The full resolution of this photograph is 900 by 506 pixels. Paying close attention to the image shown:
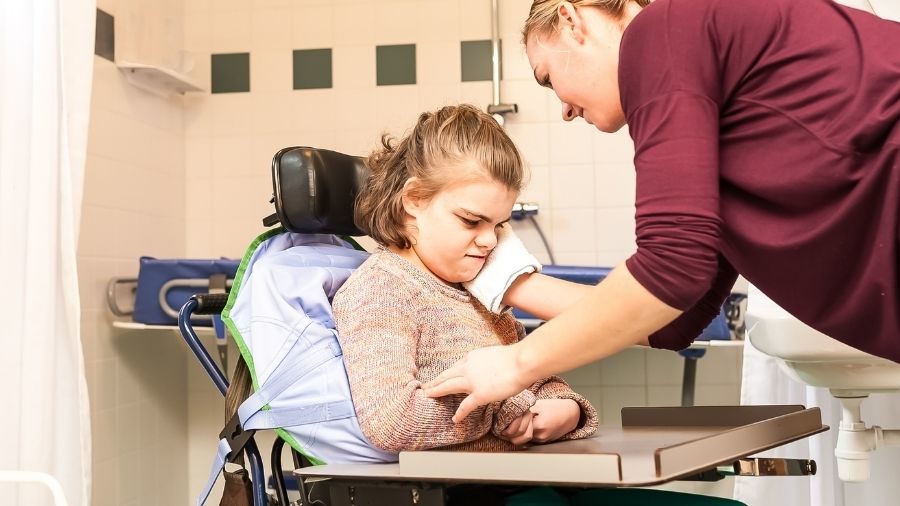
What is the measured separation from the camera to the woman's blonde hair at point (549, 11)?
3.49 ft

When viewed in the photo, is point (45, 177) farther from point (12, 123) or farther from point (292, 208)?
point (292, 208)

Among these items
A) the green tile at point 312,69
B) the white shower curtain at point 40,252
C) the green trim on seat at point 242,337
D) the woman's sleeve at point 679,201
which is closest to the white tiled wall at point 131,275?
the green tile at point 312,69

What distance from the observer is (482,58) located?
2.94 meters

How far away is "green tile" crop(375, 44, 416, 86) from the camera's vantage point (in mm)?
2957

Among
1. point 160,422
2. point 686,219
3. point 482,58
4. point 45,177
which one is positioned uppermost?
point 482,58

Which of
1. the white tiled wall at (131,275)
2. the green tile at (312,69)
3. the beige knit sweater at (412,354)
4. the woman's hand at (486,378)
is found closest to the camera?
the woman's hand at (486,378)

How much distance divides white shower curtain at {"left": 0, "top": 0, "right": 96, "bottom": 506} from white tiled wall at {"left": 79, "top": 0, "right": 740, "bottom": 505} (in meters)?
0.82

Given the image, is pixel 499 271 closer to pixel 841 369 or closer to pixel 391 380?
pixel 391 380

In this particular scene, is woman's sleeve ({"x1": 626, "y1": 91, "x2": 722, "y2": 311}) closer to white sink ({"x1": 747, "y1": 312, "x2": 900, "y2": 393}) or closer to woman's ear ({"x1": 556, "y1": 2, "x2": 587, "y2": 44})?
woman's ear ({"x1": 556, "y1": 2, "x2": 587, "y2": 44})

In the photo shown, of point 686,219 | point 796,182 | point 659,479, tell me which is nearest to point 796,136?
point 796,182

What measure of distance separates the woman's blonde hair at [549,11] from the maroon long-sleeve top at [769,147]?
134 millimetres

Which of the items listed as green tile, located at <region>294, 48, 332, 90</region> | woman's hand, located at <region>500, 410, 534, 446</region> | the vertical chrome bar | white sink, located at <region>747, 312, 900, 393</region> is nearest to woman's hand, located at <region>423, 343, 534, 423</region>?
woman's hand, located at <region>500, 410, 534, 446</region>

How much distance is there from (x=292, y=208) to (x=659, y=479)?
71 cm

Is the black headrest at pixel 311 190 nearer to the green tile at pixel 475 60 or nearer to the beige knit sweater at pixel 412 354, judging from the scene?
the beige knit sweater at pixel 412 354
